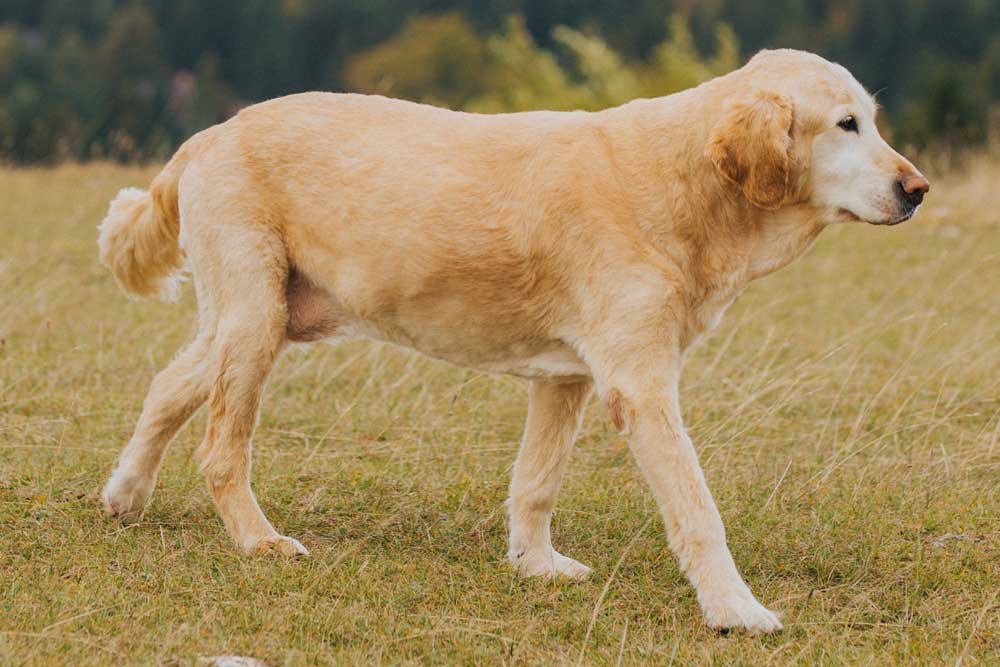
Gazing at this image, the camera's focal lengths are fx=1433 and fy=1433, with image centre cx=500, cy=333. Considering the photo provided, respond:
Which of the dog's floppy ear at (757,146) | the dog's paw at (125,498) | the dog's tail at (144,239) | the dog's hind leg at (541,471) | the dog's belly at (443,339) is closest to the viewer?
the dog's floppy ear at (757,146)

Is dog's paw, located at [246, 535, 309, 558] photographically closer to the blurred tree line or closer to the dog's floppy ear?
the dog's floppy ear

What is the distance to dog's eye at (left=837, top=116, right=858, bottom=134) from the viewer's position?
4445 millimetres

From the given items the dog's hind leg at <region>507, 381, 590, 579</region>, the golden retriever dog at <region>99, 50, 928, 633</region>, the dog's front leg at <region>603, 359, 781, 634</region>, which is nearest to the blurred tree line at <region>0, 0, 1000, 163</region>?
the golden retriever dog at <region>99, 50, 928, 633</region>

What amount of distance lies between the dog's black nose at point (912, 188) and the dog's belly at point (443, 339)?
1.14 meters

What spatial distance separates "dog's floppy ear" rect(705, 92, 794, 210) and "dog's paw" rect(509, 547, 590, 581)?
136cm

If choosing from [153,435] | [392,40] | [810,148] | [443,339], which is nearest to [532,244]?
[443,339]

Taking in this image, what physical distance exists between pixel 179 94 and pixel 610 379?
163 feet

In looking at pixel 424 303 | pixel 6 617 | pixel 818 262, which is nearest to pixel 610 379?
pixel 424 303

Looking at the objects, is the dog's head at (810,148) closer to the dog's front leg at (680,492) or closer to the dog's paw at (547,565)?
the dog's front leg at (680,492)

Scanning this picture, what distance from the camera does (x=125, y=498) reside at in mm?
5121

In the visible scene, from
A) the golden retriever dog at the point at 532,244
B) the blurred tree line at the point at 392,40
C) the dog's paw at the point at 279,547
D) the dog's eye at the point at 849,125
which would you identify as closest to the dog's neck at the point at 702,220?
the golden retriever dog at the point at 532,244

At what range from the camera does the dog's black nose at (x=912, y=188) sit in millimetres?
4387

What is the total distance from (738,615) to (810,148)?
4.78 feet

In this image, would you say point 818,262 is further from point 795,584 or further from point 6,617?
point 6,617
